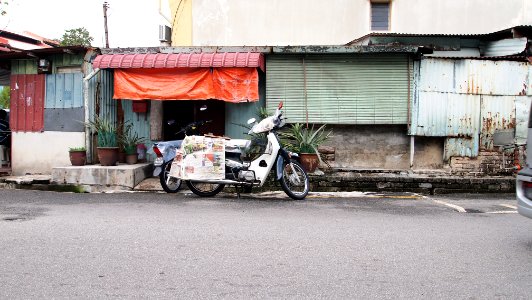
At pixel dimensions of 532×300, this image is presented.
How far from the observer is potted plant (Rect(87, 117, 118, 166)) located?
10.1 meters

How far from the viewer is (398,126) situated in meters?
11.1

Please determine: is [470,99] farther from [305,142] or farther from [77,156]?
[77,156]

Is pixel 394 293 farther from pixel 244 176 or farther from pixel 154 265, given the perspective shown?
pixel 244 176

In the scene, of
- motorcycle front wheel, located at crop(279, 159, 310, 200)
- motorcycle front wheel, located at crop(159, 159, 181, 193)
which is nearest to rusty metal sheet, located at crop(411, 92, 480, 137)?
motorcycle front wheel, located at crop(279, 159, 310, 200)

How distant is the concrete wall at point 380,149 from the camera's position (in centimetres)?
1115

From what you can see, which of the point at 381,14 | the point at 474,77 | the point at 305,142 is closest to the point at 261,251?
the point at 305,142

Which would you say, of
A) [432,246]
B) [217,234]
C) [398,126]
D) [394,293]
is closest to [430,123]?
[398,126]

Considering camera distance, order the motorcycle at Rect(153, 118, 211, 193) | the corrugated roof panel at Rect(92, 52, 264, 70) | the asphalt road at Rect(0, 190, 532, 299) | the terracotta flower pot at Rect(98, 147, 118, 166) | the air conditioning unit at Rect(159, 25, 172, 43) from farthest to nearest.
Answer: the air conditioning unit at Rect(159, 25, 172, 43), the terracotta flower pot at Rect(98, 147, 118, 166), the corrugated roof panel at Rect(92, 52, 264, 70), the motorcycle at Rect(153, 118, 211, 193), the asphalt road at Rect(0, 190, 532, 299)

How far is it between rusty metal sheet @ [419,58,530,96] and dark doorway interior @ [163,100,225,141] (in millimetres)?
4987

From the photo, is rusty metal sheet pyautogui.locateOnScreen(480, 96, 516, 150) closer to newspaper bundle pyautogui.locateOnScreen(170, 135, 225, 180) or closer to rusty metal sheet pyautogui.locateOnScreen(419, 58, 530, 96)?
rusty metal sheet pyautogui.locateOnScreen(419, 58, 530, 96)

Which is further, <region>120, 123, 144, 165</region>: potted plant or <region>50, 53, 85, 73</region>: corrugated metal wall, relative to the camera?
<region>50, 53, 85, 73</region>: corrugated metal wall

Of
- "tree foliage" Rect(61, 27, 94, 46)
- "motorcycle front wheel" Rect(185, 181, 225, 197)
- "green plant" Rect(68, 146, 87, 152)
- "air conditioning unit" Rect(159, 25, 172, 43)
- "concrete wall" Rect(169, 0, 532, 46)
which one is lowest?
"motorcycle front wheel" Rect(185, 181, 225, 197)

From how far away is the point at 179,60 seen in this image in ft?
33.4

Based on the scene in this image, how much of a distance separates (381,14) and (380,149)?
7234 mm
